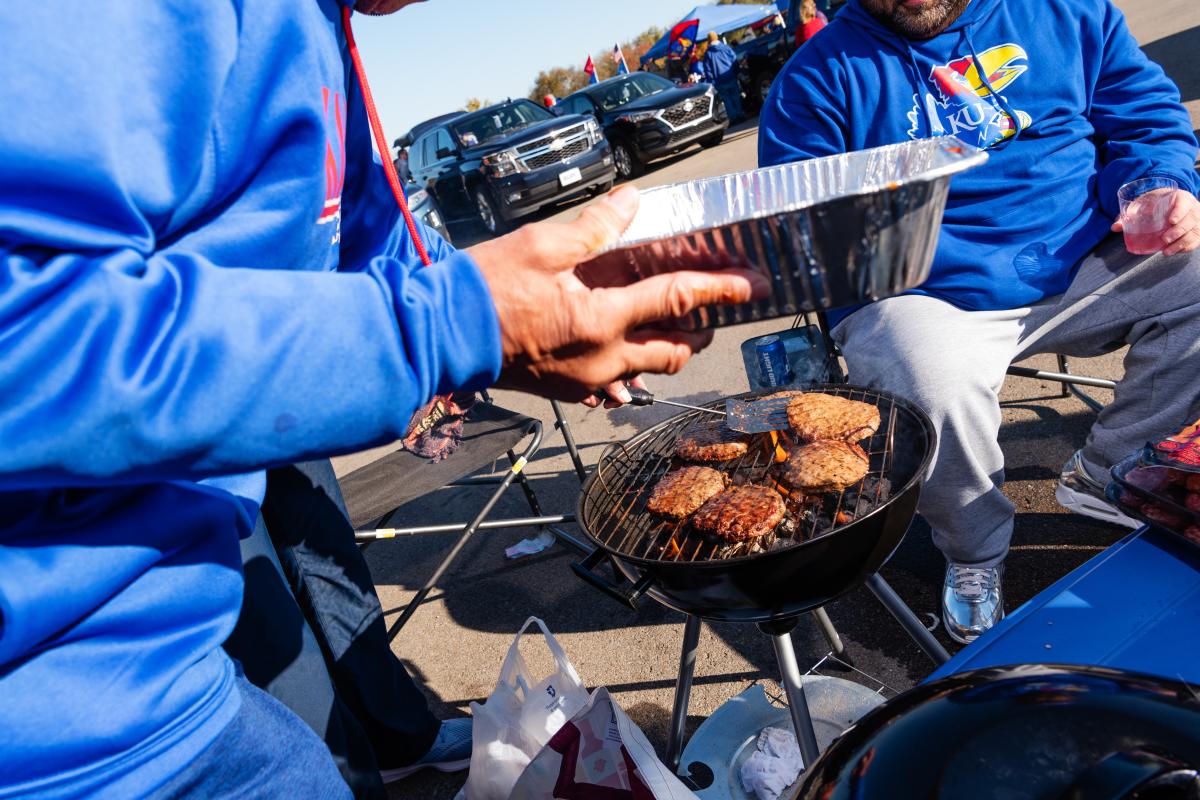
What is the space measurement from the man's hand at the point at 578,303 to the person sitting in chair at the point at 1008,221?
5.32ft

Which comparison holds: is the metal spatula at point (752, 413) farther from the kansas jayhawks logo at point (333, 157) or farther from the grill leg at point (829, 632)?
the kansas jayhawks logo at point (333, 157)

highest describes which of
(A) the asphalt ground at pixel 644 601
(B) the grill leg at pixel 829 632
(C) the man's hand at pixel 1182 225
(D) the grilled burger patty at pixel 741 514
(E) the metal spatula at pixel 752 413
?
(C) the man's hand at pixel 1182 225

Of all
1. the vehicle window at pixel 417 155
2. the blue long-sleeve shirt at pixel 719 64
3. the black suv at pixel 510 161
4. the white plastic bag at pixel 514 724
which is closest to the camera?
the white plastic bag at pixel 514 724

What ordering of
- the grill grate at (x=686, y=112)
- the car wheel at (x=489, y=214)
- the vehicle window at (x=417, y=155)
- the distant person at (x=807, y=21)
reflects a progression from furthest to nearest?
the vehicle window at (x=417, y=155) → the car wheel at (x=489, y=214) → the grill grate at (x=686, y=112) → the distant person at (x=807, y=21)

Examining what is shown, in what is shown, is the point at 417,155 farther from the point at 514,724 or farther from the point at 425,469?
the point at 514,724

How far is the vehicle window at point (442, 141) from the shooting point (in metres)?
12.9

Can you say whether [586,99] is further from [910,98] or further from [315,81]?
[315,81]

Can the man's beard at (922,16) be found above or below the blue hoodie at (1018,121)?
above

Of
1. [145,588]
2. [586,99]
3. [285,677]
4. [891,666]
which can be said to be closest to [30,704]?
[145,588]

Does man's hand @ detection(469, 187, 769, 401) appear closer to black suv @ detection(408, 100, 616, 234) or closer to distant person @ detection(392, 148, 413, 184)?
black suv @ detection(408, 100, 616, 234)

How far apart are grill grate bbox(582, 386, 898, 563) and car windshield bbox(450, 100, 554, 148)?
11.4 metres

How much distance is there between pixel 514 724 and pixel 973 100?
2.52 m

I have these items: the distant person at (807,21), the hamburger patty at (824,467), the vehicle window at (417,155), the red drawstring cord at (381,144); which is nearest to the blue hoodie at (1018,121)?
the hamburger patty at (824,467)

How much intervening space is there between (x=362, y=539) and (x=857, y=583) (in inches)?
79.1
